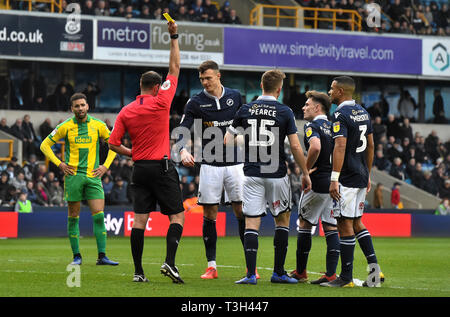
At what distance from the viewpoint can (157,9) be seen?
96.2 ft

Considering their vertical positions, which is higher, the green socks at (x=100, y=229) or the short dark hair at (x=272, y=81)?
the short dark hair at (x=272, y=81)

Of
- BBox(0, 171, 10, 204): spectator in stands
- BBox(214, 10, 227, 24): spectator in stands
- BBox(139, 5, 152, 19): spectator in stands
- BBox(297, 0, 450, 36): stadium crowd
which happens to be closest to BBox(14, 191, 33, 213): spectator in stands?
BBox(0, 171, 10, 204): spectator in stands

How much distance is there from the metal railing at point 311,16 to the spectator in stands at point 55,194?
11355 millimetres

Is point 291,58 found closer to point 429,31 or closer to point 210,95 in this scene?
point 429,31

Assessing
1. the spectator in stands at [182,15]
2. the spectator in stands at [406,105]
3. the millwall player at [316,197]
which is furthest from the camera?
the spectator in stands at [406,105]

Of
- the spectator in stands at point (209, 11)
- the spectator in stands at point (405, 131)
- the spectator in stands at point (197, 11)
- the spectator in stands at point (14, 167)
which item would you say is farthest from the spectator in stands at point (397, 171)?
the spectator in stands at point (14, 167)

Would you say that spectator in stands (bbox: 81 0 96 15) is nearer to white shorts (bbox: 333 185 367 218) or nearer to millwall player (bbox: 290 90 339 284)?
millwall player (bbox: 290 90 339 284)

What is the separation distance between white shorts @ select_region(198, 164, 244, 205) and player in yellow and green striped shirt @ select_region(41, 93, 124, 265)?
2237 mm

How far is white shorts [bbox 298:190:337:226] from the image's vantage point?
9.55m

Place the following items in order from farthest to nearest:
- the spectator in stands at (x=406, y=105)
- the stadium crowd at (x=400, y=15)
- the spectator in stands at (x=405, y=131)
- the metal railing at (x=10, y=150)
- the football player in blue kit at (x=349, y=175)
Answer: the spectator in stands at (x=406, y=105)
the stadium crowd at (x=400, y=15)
the spectator in stands at (x=405, y=131)
the metal railing at (x=10, y=150)
the football player in blue kit at (x=349, y=175)

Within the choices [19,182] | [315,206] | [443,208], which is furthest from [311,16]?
[315,206]

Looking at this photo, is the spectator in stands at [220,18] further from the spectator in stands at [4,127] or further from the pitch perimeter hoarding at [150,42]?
the spectator in stands at [4,127]

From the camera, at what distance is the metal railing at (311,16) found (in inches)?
1226

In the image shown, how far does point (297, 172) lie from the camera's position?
2705 cm
